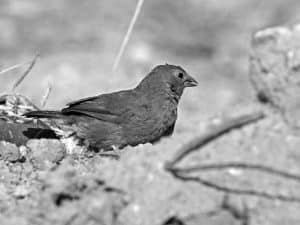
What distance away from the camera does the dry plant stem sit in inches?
167

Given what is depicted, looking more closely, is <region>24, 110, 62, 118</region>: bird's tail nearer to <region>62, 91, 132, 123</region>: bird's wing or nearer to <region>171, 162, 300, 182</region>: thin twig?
<region>62, 91, 132, 123</region>: bird's wing

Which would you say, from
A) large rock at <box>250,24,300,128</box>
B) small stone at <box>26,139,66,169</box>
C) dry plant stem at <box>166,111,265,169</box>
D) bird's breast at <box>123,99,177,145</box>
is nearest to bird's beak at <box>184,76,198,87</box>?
bird's breast at <box>123,99,177,145</box>

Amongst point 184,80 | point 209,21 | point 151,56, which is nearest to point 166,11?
point 209,21

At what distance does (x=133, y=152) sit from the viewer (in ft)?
15.7

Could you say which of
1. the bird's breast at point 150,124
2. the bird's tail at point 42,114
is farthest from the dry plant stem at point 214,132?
the bird's breast at point 150,124

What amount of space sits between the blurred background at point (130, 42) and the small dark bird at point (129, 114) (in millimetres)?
2491

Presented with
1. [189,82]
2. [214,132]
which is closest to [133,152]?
[214,132]

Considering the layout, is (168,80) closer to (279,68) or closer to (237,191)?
(279,68)

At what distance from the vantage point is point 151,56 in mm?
12602

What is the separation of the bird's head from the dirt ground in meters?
0.83

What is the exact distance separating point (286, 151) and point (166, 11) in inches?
404

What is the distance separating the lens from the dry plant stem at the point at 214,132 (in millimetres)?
4230

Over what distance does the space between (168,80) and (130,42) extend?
4.99m

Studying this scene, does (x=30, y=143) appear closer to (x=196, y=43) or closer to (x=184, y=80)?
(x=184, y=80)
